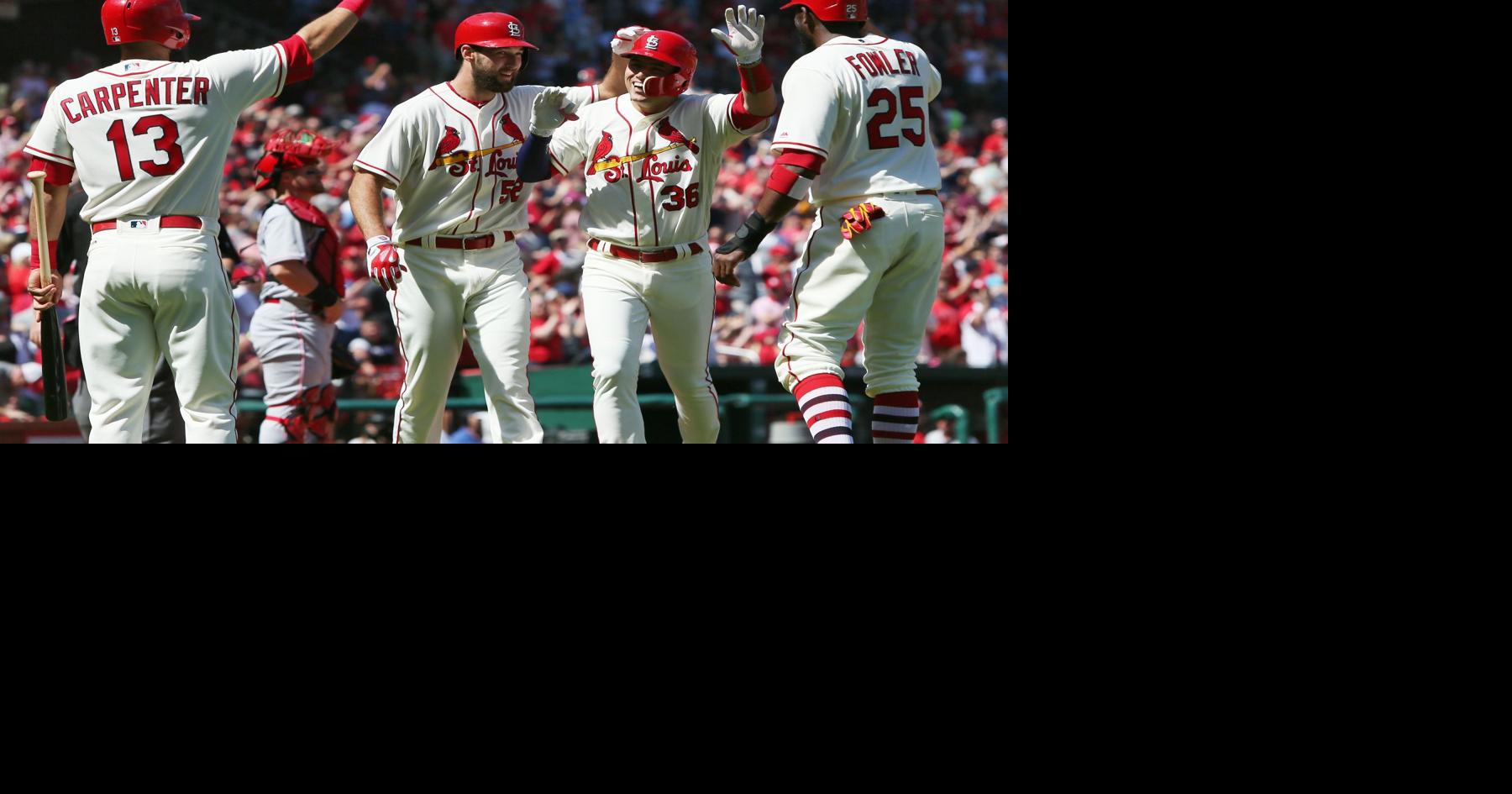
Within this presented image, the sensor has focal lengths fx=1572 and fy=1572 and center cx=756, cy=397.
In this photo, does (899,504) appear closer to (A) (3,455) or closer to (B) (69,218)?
(A) (3,455)

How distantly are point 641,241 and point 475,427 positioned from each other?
329 cm

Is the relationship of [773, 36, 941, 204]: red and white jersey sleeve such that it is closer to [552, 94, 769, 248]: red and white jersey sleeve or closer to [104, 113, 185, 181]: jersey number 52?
[552, 94, 769, 248]: red and white jersey sleeve

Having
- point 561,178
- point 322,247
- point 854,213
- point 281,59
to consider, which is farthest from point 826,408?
point 561,178

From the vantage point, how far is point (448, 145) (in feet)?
15.3

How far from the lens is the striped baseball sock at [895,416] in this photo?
14.7 feet

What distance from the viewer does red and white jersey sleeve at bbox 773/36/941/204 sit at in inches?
170

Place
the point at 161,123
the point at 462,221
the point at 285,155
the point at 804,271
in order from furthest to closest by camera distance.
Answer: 1. the point at 285,155
2. the point at 462,221
3. the point at 804,271
4. the point at 161,123

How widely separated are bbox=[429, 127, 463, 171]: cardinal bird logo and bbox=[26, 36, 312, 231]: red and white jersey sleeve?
48 centimetres

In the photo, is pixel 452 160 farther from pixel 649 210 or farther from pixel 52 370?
pixel 52 370

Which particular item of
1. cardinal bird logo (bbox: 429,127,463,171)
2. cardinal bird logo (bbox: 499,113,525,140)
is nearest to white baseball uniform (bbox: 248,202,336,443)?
cardinal bird logo (bbox: 429,127,463,171)

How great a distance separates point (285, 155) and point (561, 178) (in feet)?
18.4

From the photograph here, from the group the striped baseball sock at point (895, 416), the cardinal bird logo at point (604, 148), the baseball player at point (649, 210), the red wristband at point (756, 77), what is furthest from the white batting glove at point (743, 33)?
the striped baseball sock at point (895, 416)

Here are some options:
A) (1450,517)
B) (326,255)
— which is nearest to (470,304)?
(326,255)

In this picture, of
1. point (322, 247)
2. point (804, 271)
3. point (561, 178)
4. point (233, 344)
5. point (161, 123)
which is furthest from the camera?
point (561, 178)
